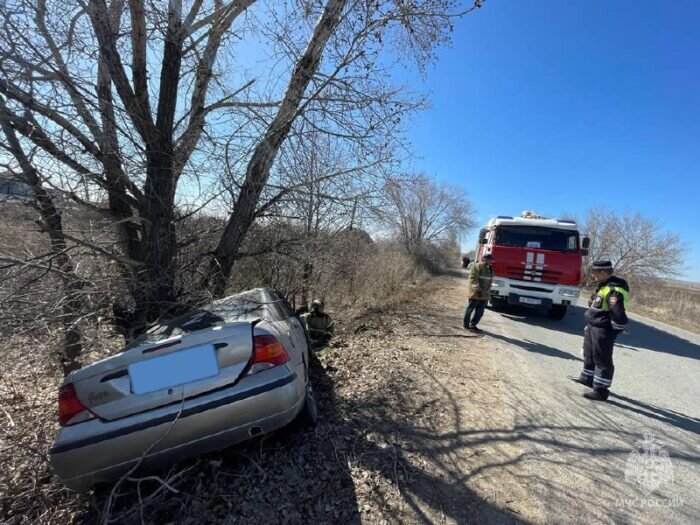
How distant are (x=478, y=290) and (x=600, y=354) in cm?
291

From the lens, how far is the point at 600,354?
406cm

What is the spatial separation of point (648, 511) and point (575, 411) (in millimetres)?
1466

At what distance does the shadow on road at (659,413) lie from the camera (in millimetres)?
3548

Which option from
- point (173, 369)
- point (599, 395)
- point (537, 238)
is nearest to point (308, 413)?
point (173, 369)

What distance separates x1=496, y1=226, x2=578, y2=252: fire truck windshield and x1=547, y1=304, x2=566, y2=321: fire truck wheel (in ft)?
5.10

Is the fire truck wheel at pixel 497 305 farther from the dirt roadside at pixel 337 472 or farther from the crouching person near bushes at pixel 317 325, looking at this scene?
the dirt roadside at pixel 337 472

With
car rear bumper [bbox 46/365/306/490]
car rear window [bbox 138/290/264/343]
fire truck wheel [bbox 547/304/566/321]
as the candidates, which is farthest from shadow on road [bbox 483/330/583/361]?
car rear bumper [bbox 46/365/306/490]

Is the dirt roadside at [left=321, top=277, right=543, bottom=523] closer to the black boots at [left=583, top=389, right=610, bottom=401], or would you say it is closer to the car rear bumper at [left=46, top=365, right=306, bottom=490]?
the car rear bumper at [left=46, top=365, right=306, bottom=490]

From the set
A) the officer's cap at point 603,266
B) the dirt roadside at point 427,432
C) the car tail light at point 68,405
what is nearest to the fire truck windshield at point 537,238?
the dirt roadside at point 427,432

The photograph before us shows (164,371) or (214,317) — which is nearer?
(164,371)

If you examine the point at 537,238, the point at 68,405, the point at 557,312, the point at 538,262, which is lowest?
the point at 557,312

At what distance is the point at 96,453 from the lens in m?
2.05

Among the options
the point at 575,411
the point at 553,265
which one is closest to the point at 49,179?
the point at 575,411

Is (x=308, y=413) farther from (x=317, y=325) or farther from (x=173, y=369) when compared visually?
(x=317, y=325)
